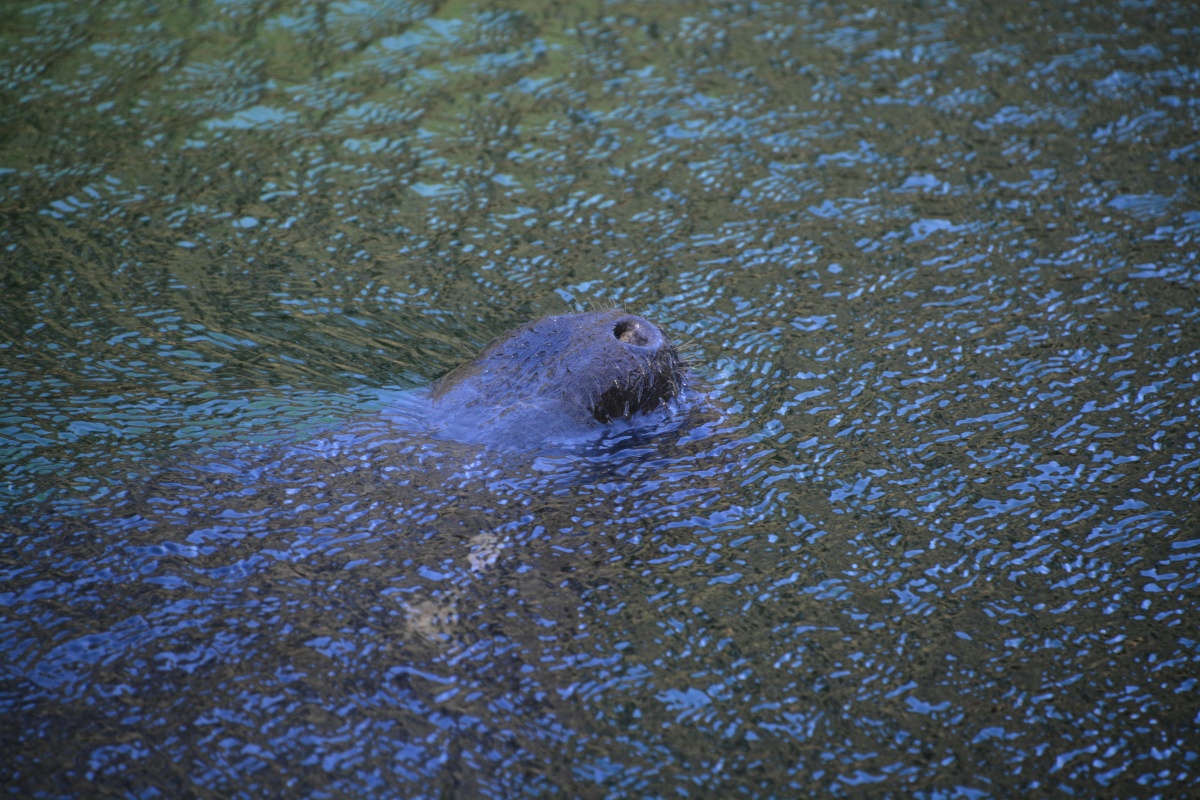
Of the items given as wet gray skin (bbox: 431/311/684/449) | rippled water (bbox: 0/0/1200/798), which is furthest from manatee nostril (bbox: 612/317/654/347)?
rippled water (bbox: 0/0/1200/798)

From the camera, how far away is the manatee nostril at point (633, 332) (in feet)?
16.6

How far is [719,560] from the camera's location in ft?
14.6

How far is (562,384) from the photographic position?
4.96m

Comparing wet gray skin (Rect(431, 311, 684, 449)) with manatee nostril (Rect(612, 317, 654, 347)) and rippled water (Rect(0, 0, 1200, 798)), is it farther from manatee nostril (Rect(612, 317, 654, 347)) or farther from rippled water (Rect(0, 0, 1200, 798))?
rippled water (Rect(0, 0, 1200, 798))

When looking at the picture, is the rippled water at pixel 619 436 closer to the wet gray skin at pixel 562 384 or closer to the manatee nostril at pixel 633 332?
the wet gray skin at pixel 562 384

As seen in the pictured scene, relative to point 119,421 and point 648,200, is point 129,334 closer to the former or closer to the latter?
point 119,421

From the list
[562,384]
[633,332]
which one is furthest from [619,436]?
[633,332]

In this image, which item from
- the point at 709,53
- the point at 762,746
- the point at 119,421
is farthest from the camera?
the point at 709,53

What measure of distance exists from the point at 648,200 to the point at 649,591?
362 cm

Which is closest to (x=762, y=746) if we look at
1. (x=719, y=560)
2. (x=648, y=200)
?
(x=719, y=560)

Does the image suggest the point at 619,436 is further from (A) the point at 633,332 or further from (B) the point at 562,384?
(A) the point at 633,332

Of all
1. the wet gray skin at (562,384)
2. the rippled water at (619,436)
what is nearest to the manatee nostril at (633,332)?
the wet gray skin at (562,384)

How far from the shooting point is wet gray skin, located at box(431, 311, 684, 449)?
489cm

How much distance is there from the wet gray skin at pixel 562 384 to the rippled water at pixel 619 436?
0.16 m
